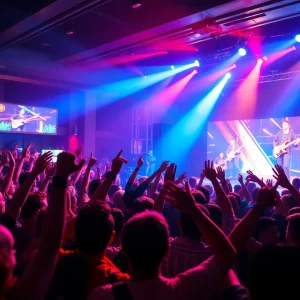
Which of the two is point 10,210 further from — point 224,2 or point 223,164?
point 223,164

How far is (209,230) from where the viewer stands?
4.94ft

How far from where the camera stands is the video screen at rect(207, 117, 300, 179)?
10.9 metres

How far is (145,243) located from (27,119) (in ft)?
36.5

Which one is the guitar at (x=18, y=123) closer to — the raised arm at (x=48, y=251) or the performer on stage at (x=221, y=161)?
the performer on stage at (x=221, y=161)

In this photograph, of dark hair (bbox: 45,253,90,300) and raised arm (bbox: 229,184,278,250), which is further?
raised arm (bbox: 229,184,278,250)

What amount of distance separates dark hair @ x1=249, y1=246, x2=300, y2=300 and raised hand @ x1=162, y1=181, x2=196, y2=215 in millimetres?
440

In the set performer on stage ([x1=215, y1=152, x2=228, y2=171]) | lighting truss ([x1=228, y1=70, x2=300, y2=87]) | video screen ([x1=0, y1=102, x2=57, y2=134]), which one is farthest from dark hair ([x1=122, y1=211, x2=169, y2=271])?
performer on stage ([x1=215, y1=152, x2=228, y2=171])

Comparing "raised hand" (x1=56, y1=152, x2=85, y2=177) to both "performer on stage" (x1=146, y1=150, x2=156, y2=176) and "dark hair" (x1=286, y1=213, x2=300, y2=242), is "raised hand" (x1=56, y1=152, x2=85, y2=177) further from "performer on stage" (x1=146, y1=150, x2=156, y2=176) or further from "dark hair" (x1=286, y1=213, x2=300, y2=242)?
"performer on stage" (x1=146, y1=150, x2=156, y2=176)

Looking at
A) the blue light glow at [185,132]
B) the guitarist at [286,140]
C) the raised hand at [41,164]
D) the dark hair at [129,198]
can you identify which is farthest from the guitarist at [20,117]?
the raised hand at [41,164]

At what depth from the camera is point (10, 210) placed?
2312mm

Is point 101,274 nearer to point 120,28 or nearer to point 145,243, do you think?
point 145,243

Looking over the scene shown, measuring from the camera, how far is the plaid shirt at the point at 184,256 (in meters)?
2.01

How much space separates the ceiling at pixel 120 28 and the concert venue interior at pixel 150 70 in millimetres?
27

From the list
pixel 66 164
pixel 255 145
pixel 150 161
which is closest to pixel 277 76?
pixel 255 145
